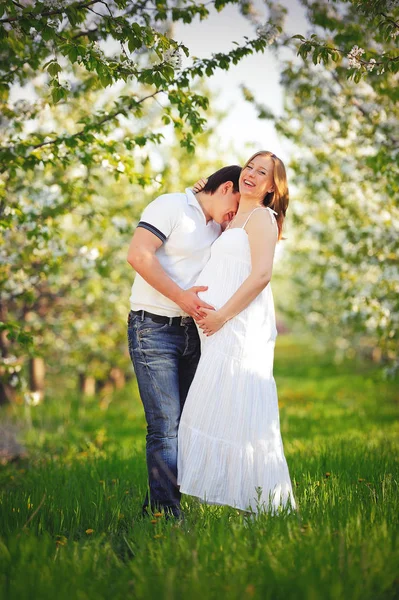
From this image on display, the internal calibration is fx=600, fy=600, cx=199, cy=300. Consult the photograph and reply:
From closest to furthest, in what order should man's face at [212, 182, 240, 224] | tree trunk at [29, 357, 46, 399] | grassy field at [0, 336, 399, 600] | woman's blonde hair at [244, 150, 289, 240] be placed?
1. grassy field at [0, 336, 399, 600]
2. woman's blonde hair at [244, 150, 289, 240]
3. man's face at [212, 182, 240, 224]
4. tree trunk at [29, 357, 46, 399]

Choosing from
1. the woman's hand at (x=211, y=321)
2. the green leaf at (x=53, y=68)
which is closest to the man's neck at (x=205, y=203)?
the woman's hand at (x=211, y=321)

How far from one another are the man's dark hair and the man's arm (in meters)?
0.60

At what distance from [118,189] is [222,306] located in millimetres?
8738

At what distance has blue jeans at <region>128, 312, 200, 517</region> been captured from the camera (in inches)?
143

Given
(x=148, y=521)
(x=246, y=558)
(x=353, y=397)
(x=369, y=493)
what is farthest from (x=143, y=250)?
(x=353, y=397)

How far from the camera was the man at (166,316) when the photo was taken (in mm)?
3637

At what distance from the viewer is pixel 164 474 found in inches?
143

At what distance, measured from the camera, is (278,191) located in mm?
3830

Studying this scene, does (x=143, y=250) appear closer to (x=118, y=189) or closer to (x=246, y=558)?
(x=246, y=558)

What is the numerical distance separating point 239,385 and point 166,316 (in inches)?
25.1

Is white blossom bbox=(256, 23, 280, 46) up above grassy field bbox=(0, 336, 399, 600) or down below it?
above

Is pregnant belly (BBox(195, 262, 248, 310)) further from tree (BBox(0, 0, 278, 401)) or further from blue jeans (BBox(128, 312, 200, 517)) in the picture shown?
tree (BBox(0, 0, 278, 401))

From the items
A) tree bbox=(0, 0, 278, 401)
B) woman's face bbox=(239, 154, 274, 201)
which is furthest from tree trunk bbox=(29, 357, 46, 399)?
woman's face bbox=(239, 154, 274, 201)

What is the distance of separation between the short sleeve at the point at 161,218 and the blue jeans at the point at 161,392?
55 cm
